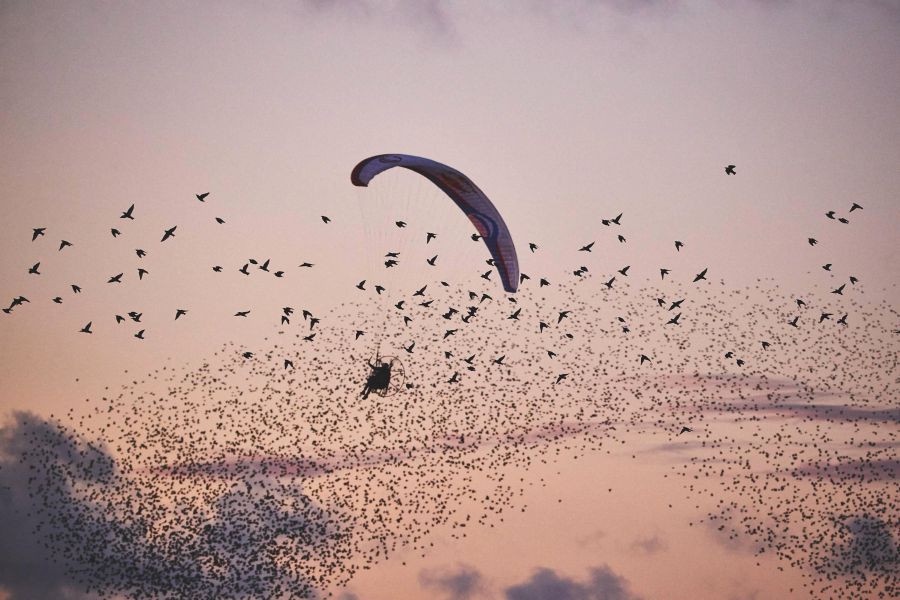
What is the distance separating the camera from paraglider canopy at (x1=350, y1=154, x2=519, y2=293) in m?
33.0

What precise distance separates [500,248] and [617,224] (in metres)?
4.84

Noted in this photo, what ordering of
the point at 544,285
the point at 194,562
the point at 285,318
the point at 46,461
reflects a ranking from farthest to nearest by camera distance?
the point at 46,461
the point at 194,562
the point at 544,285
the point at 285,318

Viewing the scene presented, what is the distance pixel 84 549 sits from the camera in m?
49.8

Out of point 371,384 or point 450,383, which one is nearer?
point 371,384

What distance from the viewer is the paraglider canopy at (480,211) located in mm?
33031

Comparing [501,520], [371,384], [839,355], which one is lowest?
[501,520]

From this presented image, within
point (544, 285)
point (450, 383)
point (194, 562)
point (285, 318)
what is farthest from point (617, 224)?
point (194, 562)

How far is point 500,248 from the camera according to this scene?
34062mm

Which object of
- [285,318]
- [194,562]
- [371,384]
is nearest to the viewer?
[371,384]

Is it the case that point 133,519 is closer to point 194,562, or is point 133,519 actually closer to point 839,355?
point 194,562

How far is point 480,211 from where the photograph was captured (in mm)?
34156

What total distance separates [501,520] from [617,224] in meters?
14.0

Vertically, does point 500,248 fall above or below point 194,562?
above

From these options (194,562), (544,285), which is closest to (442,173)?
A: (544,285)
